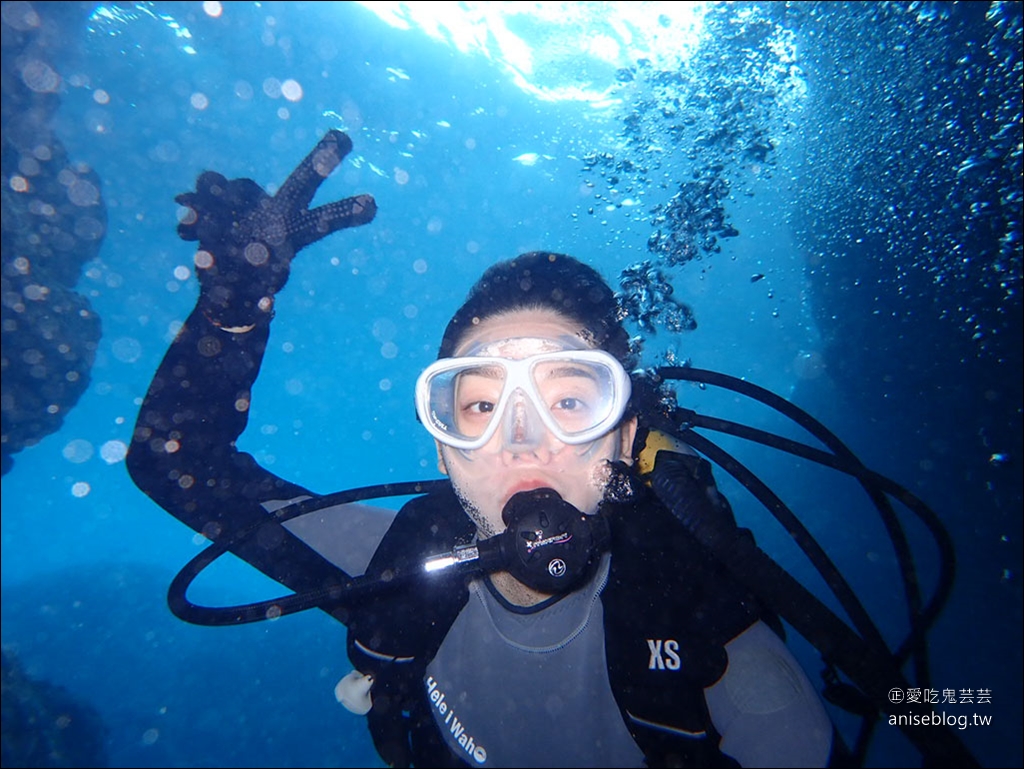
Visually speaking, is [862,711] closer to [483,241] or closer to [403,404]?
Result: [483,241]

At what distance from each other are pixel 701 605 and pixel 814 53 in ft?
61.1

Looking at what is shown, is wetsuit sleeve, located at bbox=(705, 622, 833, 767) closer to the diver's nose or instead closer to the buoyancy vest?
the buoyancy vest

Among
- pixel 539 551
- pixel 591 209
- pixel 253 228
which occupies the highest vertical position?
pixel 591 209

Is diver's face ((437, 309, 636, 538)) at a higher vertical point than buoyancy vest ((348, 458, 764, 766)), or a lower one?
higher

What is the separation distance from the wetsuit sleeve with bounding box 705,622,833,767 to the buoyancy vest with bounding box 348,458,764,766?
0.07 metres

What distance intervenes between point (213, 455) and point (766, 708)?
3.12 metres

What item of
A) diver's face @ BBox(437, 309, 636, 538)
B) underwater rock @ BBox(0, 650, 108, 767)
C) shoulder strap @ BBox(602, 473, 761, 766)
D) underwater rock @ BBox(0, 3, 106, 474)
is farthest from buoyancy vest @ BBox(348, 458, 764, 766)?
underwater rock @ BBox(0, 650, 108, 767)

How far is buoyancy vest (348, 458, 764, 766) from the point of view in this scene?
2.20m

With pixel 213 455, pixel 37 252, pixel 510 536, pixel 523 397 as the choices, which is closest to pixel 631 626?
pixel 510 536

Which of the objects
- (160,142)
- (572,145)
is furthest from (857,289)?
(160,142)

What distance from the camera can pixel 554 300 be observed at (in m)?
2.95

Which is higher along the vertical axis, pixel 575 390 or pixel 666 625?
pixel 575 390

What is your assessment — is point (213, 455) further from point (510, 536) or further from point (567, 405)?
point (567, 405)

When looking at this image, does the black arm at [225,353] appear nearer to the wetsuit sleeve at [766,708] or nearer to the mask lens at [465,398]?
the mask lens at [465,398]
